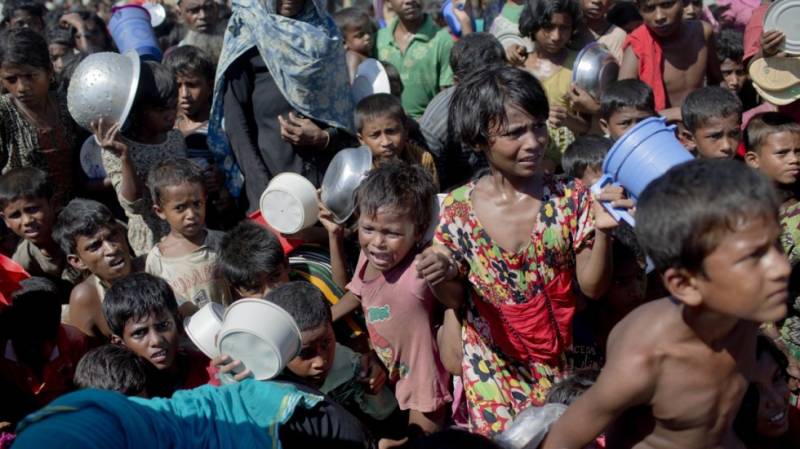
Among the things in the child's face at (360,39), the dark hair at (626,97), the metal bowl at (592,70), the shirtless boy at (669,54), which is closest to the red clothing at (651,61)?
the shirtless boy at (669,54)

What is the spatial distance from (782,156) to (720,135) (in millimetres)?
291

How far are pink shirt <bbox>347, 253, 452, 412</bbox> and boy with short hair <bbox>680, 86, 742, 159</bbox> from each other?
65.7 inches

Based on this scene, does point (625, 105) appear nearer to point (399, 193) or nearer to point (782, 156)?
point (782, 156)

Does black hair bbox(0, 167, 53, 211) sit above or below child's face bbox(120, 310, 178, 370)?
above

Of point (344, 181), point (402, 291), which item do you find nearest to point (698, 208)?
point (402, 291)

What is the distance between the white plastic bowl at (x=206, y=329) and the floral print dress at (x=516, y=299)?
897 millimetres

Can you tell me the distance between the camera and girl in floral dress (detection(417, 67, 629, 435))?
9.66 ft

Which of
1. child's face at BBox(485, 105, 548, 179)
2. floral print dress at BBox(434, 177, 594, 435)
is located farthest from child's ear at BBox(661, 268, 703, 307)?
child's face at BBox(485, 105, 548, 179)

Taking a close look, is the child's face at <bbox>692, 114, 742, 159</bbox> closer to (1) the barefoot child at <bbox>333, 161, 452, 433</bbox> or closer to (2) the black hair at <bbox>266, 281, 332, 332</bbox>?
(1) the barefoot child at <bbox>333, 161, 452, 433</bbox>

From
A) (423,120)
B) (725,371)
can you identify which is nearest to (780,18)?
(423,120)

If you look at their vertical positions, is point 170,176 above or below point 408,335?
above

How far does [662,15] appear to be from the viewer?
16.9ft

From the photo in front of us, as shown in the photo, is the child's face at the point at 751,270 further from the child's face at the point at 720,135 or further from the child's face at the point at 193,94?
the child's face at the point at 193,94

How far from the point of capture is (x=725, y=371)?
232 centimetres
